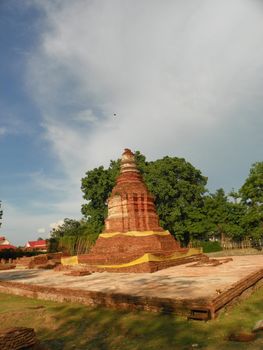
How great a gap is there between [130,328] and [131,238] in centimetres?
1098

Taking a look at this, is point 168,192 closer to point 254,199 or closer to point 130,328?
point 254,199

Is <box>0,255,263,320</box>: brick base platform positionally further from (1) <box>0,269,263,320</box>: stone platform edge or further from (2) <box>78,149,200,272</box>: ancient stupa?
(2) <box>78,149,200,272</box>: ancient stupa

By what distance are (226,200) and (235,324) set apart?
25.2 meters

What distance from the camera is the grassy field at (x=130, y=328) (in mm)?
5254

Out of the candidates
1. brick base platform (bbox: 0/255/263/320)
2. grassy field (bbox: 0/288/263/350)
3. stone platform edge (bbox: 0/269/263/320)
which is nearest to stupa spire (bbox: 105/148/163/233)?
stone platform edge (bbox: 0/269/263/320)

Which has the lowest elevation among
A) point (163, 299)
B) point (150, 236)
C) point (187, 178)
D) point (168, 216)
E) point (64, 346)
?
point (64, 346)

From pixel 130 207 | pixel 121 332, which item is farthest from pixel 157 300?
pixel 130 207

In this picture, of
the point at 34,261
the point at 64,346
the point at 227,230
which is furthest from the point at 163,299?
the point at 227,230

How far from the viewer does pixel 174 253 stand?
1653 centimetres

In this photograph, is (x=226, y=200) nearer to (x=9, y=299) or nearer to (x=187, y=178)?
(x=187, y=178)

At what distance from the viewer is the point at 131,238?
17.2 meters

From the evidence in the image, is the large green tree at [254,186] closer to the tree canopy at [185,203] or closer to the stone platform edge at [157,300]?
the tree canopy at [185,203]

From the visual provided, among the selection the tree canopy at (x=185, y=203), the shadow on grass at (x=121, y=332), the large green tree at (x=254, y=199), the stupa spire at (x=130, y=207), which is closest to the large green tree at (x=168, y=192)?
the tree canopy at (x=185, y=203)

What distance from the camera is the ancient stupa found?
15188mm
